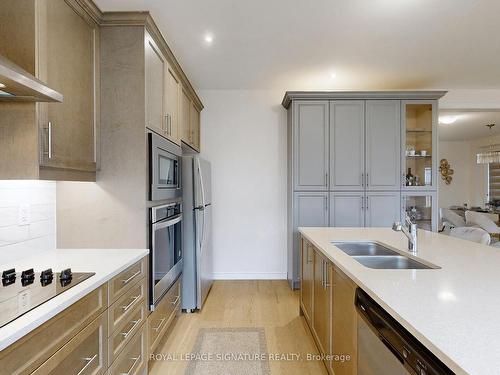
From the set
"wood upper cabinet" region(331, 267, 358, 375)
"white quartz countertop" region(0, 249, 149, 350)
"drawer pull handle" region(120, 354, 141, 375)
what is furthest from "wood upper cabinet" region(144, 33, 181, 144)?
"wood upper cabinet" region(331, 267, 358, 375)

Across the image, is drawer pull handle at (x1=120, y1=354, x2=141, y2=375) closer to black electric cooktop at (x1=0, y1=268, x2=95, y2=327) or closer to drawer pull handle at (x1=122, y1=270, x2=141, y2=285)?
drawer pull handle at (x1=122, y1=270, x2=141, y2=285)

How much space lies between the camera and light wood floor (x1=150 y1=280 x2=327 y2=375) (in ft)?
7.01

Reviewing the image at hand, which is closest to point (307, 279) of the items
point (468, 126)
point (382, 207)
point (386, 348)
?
point (386, 348)

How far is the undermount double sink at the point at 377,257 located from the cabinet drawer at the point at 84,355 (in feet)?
5.11

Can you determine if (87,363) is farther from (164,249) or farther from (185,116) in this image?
(185,116)

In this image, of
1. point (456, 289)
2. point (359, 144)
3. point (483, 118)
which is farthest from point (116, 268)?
point (483, 118)

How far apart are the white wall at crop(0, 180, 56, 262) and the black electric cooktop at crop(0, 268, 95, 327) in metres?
0.33

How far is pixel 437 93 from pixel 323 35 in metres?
1.85

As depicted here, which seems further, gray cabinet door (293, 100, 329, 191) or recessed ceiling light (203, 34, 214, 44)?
gray cabinet door (293, 100, 329, 191)

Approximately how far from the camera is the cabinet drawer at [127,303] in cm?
148

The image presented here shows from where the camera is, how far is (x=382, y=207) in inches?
140

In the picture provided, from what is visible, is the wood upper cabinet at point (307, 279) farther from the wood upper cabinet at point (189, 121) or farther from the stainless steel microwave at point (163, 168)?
the wood upper cabinet at point (189, 121)

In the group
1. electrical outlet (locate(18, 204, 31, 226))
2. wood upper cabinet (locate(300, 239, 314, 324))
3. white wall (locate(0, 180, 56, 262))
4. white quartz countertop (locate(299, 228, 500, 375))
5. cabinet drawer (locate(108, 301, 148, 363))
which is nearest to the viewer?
white quartz countertop (locate(299, 228, 500, 375))

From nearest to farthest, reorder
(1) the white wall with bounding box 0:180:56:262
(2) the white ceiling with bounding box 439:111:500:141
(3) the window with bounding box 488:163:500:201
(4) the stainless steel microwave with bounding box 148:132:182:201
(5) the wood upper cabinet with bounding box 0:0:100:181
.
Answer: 1. (5) the wood upper cabinet with bounding box 0:0:100:181
2. (1) the white wall with bounding box 0:180:56:262
3. (4) the stainless steel microwave with bounding box 148:132:182:201
4. (2) the white ceiling with bounding box 439:111:500:141
5. (3) the window with bounding box 488:163:500:201
